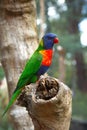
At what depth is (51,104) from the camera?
0.90 m

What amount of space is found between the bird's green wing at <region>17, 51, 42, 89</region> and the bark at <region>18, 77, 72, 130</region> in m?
0.29

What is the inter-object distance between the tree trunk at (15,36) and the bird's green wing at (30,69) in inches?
4.8

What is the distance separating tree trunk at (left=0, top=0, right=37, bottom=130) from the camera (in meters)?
1.46

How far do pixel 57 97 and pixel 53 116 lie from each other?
0.08 m

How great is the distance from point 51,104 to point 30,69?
442 millimetres

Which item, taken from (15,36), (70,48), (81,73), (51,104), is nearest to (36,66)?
(15,36)

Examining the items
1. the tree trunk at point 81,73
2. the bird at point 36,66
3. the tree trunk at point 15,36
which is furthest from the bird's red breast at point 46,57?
the tree trunk at point 81,73

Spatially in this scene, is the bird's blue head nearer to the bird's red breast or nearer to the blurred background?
the bird's red breast

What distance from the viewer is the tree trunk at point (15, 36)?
1459mm

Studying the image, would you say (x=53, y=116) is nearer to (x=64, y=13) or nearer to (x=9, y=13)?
(x=9, y=13)

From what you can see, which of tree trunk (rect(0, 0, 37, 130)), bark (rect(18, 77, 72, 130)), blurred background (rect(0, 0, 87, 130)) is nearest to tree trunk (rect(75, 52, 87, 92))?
blurred background (rect(0, 0, 87, 130))

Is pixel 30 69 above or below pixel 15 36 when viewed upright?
below

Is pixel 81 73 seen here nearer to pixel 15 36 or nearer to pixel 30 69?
pixel 15 36


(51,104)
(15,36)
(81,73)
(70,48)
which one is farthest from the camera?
(81,73)
